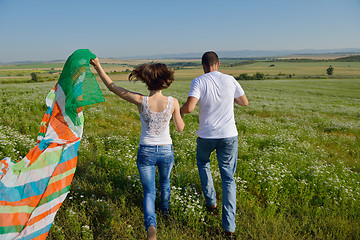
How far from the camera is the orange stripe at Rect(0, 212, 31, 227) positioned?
2641 millimetres

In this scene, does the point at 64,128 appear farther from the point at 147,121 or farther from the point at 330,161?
the point at 330,161

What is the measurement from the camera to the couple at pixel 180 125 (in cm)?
329

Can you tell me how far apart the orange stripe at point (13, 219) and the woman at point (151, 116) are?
151 cm

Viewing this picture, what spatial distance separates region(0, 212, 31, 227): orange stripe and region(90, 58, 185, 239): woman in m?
1.51

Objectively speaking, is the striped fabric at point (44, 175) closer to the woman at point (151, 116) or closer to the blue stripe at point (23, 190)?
the blue stripe at point (23, 190)

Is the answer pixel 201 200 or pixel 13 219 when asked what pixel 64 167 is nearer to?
pixel 13 219

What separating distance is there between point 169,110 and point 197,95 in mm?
608

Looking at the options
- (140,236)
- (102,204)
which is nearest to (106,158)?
(102,204)

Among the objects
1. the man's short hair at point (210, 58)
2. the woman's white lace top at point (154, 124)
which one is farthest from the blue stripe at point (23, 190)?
the man's short hair at point (210, 58)

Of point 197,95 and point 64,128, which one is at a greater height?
point 197,95

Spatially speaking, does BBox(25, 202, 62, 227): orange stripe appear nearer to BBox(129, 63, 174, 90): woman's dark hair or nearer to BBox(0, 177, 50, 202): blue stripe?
BBox(0, 177, 50, 202): blue stripe

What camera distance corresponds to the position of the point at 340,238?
362 centimetres

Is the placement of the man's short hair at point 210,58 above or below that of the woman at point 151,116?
above

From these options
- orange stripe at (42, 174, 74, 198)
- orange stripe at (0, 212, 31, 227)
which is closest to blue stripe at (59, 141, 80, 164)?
orange stripe at (42, 174, 74, 198)
